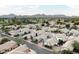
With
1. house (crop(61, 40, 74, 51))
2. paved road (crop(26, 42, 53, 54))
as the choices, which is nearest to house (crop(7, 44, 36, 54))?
paved road (crop(26, 42, 53, 54))

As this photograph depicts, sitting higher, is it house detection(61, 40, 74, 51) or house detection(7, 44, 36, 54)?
house detection(61, 40, 74, 51)

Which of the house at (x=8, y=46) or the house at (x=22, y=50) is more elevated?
the house at (x=8, y=46)

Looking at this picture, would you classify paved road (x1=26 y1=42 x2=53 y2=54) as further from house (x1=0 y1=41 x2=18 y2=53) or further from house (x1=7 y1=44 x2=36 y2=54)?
house (x1=0 y1=41 x2=18 y2=53)

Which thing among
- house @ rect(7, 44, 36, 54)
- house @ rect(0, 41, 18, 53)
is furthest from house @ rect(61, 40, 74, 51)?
Result: house @ rect(0, 41, 18, 53)

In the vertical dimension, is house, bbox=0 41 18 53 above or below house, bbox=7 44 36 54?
above

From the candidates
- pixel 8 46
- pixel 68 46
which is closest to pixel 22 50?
pixel 8 46

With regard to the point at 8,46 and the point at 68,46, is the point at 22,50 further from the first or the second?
the point at 68,46

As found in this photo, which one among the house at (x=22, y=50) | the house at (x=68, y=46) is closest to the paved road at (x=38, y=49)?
the house at (x=22, y=50)

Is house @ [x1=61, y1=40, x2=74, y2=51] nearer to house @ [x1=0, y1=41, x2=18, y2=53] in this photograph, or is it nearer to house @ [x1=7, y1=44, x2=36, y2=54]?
house @ [x1=7, y1=44, x2=36, y2=54]

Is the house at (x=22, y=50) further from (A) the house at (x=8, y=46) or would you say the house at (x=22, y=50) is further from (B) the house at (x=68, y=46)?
(B) the house at (x=68, y=46)

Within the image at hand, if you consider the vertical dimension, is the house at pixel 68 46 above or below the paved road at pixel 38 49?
above

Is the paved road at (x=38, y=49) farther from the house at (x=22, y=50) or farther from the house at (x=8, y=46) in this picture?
the house at (x=8, y=46)
